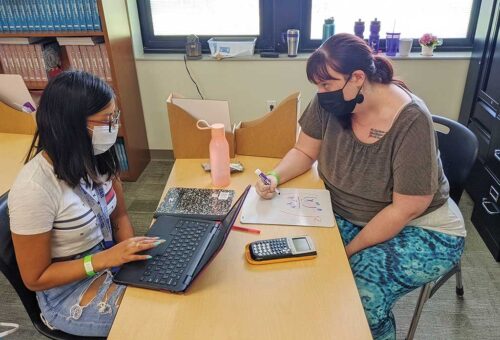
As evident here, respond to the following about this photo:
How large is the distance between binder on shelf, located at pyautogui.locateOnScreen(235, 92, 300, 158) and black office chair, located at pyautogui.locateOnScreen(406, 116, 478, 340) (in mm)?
584

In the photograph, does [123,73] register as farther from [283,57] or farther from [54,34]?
[283,57]

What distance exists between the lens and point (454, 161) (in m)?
1.47

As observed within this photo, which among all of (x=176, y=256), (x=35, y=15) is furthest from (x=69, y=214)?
(x=35, y=15)

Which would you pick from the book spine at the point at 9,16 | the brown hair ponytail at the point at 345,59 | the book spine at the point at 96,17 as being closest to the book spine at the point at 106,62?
the book spine at the point at 96,17

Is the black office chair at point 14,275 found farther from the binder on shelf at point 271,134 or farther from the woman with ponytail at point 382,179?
the binder on shelf at point 271,134

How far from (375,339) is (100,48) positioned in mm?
2324

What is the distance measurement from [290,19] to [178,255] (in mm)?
2188

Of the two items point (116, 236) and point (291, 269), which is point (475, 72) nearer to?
point (291, 269)

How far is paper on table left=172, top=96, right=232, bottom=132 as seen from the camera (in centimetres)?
154

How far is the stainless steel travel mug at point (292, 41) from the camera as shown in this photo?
263 cm

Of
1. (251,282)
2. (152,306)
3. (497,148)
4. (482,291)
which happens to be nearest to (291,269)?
(251,282)

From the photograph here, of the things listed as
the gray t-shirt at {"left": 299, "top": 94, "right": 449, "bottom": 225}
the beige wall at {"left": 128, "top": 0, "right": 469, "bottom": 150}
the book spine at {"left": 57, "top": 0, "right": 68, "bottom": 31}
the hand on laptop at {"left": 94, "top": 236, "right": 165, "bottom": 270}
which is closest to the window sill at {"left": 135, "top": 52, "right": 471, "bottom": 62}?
the beige wall at {"left": 128, "top": 0, "right": 469, "bottom": 150}

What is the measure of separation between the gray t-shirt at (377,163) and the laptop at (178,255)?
0.45 metres

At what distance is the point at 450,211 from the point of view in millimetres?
1318
